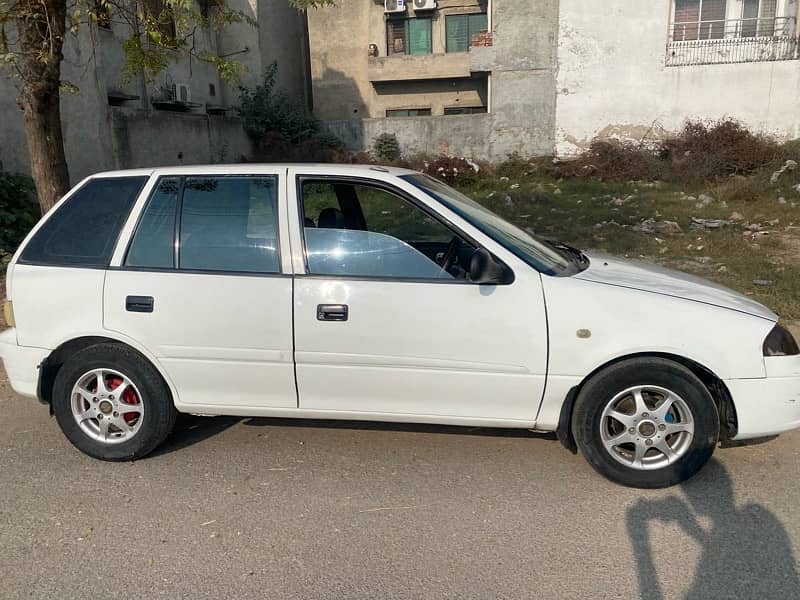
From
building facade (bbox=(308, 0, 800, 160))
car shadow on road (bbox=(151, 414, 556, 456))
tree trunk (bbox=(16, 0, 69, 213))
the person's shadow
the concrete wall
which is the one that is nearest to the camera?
the person's shadow

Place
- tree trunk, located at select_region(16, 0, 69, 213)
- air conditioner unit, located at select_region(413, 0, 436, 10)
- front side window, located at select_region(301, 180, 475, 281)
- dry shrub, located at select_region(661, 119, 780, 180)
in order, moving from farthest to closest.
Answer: air conditioner unit, located at select_region(413, 0, 436, 10) → dry shrub, located at select_region(661, 119, 780, 180) → tree trunk, located at select_region(16, 0, 69, 213) → front side window, located at select_region(301, 180, 475, 281)

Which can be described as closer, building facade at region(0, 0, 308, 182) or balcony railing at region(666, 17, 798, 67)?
building facade at region(0, 0, 308, 182)

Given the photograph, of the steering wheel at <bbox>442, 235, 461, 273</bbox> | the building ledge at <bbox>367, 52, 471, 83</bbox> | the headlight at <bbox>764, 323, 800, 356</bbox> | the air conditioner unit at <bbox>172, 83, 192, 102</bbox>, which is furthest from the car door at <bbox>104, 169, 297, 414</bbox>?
the building ledge at <bbox>367, 52, 471, 83</bbox>

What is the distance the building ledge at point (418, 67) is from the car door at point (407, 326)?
78.4 feet

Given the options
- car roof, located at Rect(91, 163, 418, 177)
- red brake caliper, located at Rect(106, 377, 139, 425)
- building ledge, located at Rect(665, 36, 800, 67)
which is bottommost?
red brake caliper, located at Rect(106, 377, 139, 425)

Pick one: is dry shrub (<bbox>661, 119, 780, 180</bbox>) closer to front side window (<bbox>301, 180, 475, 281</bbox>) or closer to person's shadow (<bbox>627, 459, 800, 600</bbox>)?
front side window (<bbox>301, 180, 475, 281</bbox>)

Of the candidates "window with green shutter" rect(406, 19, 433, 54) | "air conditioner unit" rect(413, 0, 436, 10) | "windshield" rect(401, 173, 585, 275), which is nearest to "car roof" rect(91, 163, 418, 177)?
"windshield" rect(401, 173, 585, 275)

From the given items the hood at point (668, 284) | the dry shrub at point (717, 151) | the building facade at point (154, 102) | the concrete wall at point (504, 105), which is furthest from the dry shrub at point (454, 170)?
the hood at point (668, 284)

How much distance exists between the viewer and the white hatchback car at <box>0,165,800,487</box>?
3.50m

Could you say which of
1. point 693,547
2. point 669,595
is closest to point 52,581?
point 669,595

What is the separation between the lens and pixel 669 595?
2.75 metres

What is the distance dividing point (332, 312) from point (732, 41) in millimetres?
22026

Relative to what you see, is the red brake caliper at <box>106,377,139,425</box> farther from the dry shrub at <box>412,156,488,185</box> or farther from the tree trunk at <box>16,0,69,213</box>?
the dry shrub at <box>412,156,488,185</box>

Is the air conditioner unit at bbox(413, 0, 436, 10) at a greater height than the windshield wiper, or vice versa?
the air conditioner unit at bbox(413, 0, 436, 10)
